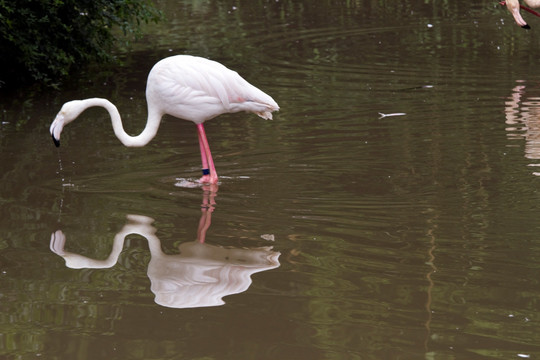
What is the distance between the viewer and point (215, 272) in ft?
16.0

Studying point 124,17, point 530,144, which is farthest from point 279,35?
point 530,144

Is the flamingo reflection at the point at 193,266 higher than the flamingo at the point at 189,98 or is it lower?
lower

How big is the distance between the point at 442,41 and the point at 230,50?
318cm

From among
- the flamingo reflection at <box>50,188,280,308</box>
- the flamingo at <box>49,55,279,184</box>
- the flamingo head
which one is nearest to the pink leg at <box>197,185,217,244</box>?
the flamingo reflection at <box>50,188,280,308</box>

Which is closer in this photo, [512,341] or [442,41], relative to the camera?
[512,341]

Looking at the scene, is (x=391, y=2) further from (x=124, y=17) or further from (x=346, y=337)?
(x=346, y=337)

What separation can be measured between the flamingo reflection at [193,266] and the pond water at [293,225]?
0.02 m

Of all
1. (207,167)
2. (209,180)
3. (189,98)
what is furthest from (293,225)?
(189,98)

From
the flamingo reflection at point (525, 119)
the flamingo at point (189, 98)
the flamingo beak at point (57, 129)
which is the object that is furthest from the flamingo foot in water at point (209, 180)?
the flamingo reflection at point (525, 119)

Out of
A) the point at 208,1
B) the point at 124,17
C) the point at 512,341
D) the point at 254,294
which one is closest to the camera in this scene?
the point at 512,341

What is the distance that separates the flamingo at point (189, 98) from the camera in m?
6.70

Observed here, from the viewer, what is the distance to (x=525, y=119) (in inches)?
327

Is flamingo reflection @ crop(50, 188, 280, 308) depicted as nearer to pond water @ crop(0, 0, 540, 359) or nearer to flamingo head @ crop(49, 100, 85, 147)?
pond water @ crop(0, 0, 540, 359)

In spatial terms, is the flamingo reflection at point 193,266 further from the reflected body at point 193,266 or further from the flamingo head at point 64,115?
the flamingo head at point 64,115
